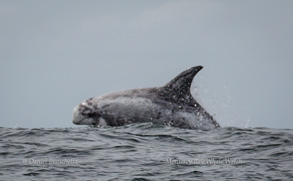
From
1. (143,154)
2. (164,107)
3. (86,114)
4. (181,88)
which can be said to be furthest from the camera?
(86,114)

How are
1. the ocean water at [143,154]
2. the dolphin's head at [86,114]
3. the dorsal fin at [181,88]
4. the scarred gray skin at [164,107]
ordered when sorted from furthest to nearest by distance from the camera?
the dolphin's head at [86,114] < the scarred gray skin at [164,107] < the dorsal fin at [181,88] < the ocean water at [143,154]

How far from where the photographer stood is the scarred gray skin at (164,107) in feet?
55.7

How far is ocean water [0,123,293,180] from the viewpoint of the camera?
35.9 feet

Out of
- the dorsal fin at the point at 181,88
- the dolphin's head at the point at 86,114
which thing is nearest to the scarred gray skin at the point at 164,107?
the dorsal fin at the point at 181,88

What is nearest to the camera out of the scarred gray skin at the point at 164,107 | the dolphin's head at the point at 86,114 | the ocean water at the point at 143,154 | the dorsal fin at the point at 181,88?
the ocean water at the point at 143,154

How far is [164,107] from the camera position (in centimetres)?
A: 1706

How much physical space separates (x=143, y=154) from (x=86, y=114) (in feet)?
18.0

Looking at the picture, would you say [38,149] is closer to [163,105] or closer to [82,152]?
[82,152]

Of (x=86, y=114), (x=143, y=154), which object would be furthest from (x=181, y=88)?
(x=143, y=154)

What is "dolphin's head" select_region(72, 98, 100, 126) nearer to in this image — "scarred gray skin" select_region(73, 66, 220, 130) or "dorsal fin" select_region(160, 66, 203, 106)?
"scarred gray skin" select_region(73, 66, 220, 130)

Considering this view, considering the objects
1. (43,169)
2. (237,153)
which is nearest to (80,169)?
(43,169)

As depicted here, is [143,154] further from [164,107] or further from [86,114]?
[86,114]

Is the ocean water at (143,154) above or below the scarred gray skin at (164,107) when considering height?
below

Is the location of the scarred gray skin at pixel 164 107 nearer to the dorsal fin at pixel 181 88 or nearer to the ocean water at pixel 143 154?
the dorsal fin at pixel 181 88
